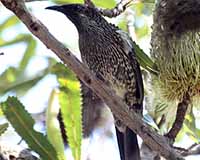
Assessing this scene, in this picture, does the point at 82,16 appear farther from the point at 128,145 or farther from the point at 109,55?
the point at 128,145

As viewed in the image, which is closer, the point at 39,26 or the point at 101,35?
the point at 39,26

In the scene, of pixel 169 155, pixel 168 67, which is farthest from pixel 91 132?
pixel 169 155

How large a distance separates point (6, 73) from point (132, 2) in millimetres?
627

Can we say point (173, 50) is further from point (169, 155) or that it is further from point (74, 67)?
point (74, 67)

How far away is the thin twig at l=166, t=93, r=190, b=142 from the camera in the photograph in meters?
1.76

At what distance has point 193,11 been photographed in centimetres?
198

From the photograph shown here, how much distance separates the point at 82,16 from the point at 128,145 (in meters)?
0.68

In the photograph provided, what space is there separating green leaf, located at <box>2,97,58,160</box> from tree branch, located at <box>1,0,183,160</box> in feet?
1.08

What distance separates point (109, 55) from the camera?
8.60 feet

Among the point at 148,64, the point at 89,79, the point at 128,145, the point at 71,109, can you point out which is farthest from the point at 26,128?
the point at 128,145

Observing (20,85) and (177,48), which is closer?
Answer: (177,48)

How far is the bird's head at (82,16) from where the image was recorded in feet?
8.25

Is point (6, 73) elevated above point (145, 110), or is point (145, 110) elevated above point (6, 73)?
point (6, 73)

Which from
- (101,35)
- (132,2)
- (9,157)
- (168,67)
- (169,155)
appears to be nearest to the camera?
(169,155)
